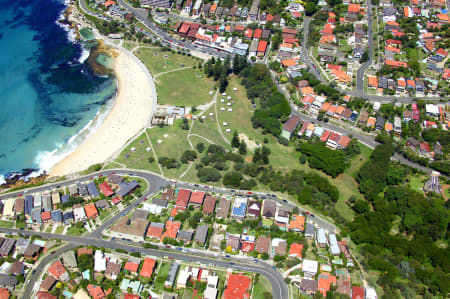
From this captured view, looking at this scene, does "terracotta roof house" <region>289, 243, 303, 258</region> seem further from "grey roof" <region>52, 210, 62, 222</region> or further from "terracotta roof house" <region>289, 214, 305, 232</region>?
"grey roof" <region>52, 210, 62, 222</region>

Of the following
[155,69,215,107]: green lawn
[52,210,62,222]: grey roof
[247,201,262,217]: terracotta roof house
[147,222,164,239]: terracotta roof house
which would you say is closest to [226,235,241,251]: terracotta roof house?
[247,201,262,217]: terracotta roof house

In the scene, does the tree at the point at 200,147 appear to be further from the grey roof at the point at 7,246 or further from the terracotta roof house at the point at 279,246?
→ the grey roof at the point at 7,246

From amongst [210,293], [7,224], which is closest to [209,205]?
[210,293]

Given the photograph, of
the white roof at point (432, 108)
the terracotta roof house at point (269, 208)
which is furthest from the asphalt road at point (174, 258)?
the white roof at point (432, 108)

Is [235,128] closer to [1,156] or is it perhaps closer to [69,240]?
[69,240]

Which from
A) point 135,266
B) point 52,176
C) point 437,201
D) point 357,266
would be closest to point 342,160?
point 437,201

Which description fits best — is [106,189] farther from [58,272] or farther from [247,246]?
[247,246]
